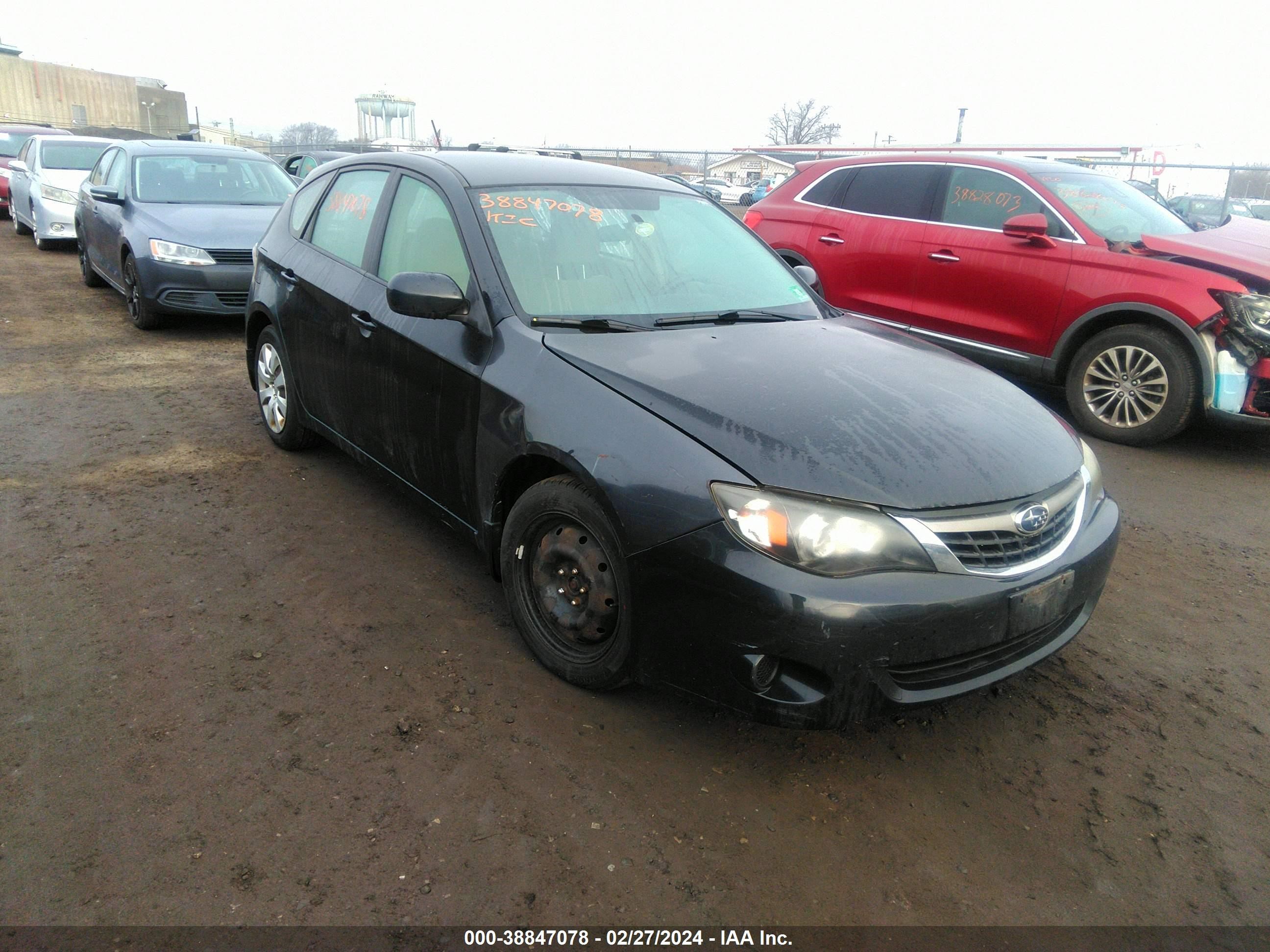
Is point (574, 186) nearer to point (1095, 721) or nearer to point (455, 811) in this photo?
point (455, 811)

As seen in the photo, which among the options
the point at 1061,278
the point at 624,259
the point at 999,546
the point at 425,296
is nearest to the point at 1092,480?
the point at 999,546

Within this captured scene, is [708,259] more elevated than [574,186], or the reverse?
[574,186]

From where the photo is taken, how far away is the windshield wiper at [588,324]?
10.4 ft

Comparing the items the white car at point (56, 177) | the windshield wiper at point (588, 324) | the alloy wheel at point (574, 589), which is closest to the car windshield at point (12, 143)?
the white car at point (56, 177)

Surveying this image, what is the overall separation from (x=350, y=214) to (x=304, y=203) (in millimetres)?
686

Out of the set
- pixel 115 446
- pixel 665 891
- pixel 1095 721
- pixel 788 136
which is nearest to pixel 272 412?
pixel 115 446

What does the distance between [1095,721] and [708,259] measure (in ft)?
7.55

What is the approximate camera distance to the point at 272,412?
16.9ft

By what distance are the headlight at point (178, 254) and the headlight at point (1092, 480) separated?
713cm

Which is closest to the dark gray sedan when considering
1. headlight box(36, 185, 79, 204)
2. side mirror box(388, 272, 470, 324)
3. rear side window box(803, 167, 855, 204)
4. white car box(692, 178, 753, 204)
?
headlight box(36, 185, 79, 204)

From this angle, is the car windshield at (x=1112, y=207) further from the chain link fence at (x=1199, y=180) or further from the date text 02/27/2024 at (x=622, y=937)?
the chain link fence at (x=1199, y=180)

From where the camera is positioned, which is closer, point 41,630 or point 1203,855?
point 1203,855

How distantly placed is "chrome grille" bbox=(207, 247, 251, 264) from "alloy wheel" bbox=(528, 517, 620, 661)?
5.98 m

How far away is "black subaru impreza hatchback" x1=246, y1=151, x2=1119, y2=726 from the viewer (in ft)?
7.86
